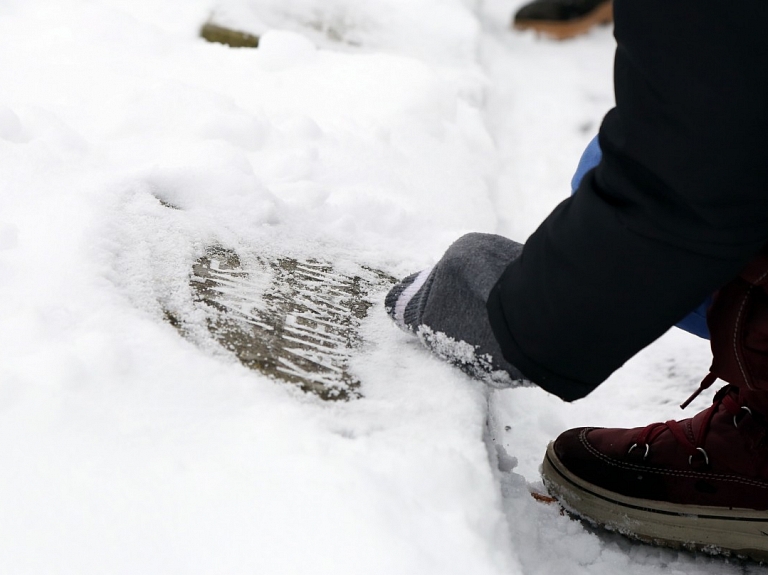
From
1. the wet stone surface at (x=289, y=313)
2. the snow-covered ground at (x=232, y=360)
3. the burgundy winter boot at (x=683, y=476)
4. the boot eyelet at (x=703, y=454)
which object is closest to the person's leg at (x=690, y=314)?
the burgundy winter boot at (x=683, y=476)

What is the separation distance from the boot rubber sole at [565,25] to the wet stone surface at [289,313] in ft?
9.07

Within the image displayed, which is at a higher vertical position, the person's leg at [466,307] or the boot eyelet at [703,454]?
the person's leg at [466,307]

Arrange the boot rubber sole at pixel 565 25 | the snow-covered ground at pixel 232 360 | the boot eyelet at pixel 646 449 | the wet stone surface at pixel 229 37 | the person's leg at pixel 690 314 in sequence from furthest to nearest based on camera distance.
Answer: the boot rubber sole at pixel 565 25
the wet stone surface at pixel 229 37
the boot eyelet at pixel 646 449
the person's leg at pixel 690 314
the snow-covered ground at pixel 232 360

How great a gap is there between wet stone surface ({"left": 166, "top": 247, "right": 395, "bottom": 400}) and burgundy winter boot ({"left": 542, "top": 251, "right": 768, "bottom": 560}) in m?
0.40

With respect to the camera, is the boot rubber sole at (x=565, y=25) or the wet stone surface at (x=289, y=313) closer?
the wet stone surface at (x=289, y=313)

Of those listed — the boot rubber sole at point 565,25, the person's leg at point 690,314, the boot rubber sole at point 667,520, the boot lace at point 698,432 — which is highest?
the person's leg at point 690,314

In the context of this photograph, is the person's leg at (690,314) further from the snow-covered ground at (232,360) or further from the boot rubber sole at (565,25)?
the boot rubber sole at (565,25)

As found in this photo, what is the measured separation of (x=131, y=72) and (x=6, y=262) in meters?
1.04

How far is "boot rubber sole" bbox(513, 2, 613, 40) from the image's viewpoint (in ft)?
11.6

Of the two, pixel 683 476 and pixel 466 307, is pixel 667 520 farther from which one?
pixel 466 307

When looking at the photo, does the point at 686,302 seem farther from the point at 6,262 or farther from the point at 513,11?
the point at 513,11

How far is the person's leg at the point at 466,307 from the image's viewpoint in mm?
943

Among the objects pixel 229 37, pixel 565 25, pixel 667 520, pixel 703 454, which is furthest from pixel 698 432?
pixel 565 25

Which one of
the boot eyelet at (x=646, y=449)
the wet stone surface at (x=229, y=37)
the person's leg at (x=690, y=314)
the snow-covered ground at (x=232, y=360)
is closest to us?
the snow-covered ground at (x=232, y=360)
